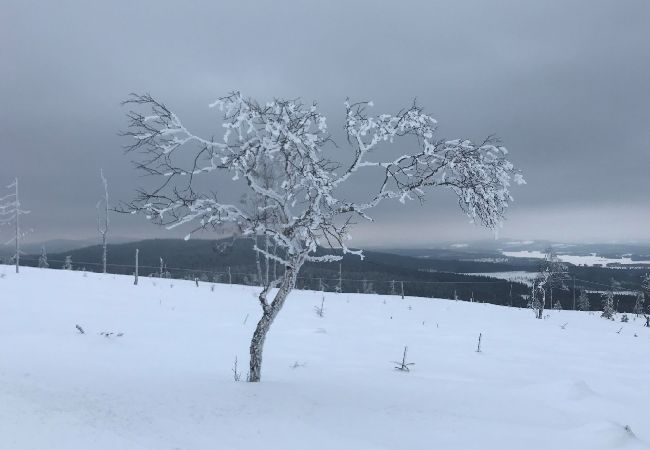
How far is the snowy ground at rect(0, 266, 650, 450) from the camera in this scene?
16.4 feet

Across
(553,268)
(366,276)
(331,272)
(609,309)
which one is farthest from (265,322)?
(366,276)

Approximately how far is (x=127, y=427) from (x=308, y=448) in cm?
194

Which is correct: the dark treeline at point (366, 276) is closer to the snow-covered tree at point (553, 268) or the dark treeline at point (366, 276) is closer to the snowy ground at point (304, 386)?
the snow-covered tree at point (553, 268)

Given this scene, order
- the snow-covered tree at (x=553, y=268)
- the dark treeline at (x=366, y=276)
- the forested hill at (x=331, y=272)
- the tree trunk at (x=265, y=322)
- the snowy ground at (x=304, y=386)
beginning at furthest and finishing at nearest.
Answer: the forested hill at (x=331, y=272), the dark treeline at (x=366, y=276), the snow-covered tree at (x=553, y=268), the tree trunk at (x=265, y=322), the snowy ground at (x=304, y=386)

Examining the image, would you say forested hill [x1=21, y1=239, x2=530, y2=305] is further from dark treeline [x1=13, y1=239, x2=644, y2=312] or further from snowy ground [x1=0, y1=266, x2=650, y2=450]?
snowy ground [x1=0, y1=266, x2=650, y2=450]

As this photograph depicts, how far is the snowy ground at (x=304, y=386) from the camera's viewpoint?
16.4 feet

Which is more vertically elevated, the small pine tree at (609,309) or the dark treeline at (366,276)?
the small pine tree at (609,309)

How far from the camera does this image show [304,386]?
7477mm

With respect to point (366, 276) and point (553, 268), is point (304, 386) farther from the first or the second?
point (366, 276)

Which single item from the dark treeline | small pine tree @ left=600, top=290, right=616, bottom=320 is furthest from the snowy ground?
the dark treeline

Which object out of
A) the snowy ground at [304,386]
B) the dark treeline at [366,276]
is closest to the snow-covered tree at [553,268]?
the snowy ground at [304,386]

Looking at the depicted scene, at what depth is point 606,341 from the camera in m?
16.5

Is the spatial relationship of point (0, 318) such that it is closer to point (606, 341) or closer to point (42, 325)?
point (42, 325)

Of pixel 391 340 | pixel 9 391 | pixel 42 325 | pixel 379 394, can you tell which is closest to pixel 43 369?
pixel 9 391
